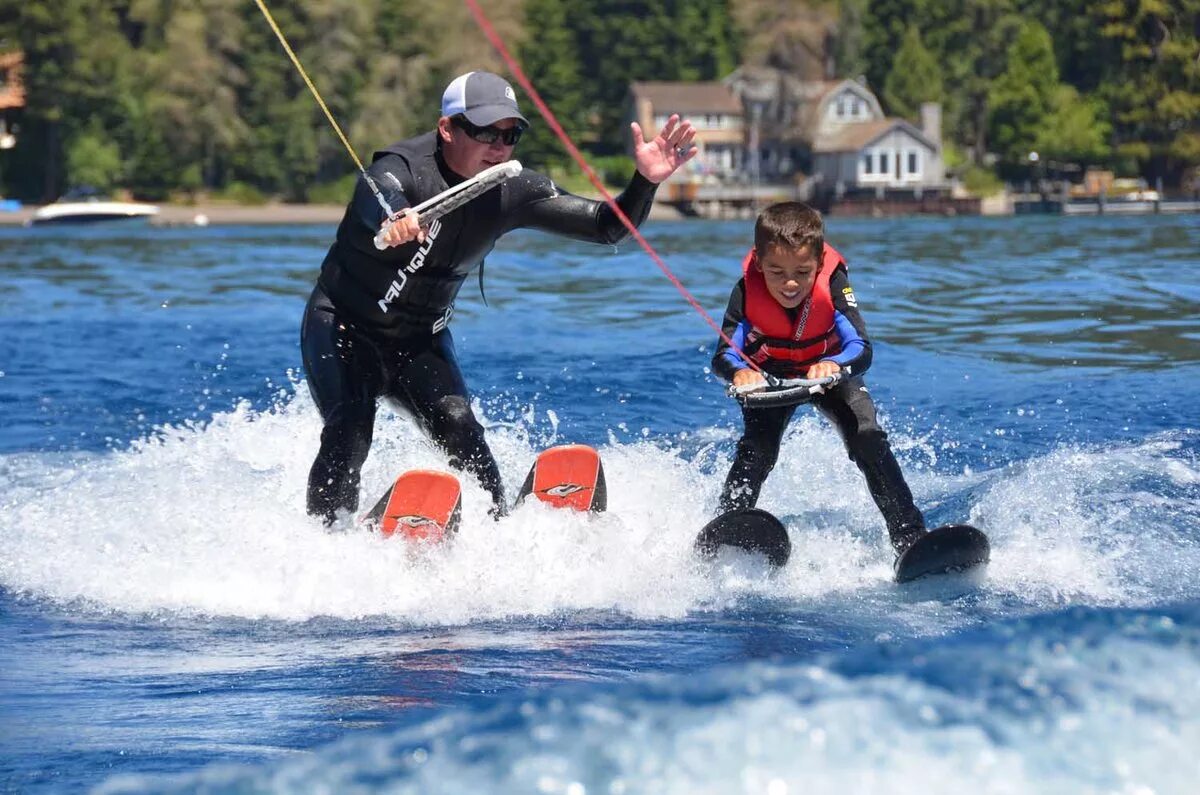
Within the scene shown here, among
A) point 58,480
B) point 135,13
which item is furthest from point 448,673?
point 135,13

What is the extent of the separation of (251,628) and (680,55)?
7997cm

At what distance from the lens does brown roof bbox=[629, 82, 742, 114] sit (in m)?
76.1

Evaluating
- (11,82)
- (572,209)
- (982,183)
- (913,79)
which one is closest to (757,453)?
(572,209)

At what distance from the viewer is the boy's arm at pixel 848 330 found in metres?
5.73

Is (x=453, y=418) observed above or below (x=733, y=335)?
below

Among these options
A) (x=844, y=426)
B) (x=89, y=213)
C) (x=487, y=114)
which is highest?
(x=487, y=114)

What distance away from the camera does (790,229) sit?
5.57 m

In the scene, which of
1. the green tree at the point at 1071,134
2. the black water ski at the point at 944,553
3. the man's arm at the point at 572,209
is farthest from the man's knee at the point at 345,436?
the green tree at the point at 1071,134

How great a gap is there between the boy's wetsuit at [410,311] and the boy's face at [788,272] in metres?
0.53

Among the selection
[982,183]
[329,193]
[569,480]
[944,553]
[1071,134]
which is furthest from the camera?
[1071,134]

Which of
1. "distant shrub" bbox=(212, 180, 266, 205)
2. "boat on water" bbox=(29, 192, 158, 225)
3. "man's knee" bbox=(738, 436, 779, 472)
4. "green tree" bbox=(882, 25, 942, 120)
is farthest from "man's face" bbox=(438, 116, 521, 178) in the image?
"green tree" bbox=(882, 25, 942, 120)

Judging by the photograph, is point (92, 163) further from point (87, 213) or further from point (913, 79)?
point (913, 79)

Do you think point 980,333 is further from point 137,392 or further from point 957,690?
point 957,690

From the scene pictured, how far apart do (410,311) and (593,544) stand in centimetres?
108
